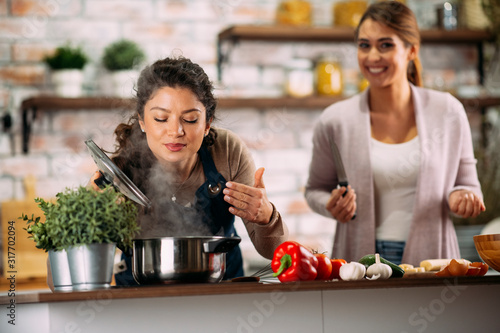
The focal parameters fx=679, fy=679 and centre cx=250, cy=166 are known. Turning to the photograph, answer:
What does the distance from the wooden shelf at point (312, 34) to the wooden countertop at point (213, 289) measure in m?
2.15

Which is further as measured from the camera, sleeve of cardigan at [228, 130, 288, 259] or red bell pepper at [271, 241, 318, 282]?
sleeve of cardigan at [228, 130, 288, 259]

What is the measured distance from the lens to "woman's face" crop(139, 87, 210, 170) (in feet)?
6.08

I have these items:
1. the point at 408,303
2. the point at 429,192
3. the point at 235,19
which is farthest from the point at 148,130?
the point at 235,19

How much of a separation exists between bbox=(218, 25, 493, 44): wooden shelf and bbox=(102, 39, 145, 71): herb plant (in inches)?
18.5

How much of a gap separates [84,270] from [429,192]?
144cm

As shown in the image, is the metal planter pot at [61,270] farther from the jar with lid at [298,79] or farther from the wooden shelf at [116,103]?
the jar with lid at [298,79]

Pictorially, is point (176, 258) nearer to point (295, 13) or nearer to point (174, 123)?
point (174, 123)

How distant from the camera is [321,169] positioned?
262cm

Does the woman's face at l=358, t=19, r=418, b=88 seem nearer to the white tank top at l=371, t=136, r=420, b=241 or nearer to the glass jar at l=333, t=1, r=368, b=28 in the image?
the white tank top at l=371, t=136, r=420, b=241

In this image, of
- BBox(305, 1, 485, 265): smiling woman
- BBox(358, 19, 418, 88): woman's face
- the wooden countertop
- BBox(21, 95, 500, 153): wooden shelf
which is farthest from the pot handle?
BBox(21, 95, 500, 153): wooden shelf

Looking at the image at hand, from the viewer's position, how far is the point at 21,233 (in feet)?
10.5

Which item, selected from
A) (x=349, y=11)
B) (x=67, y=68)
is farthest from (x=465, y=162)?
(x=67, y=68)

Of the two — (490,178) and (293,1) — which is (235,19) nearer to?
(293,1)

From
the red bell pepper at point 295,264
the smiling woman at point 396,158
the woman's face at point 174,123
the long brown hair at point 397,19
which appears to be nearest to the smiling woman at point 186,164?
the woman's face at point 174,123
